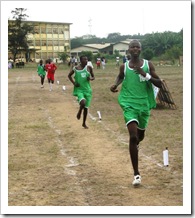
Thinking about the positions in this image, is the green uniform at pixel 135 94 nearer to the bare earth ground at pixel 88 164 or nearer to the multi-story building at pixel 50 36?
the bare earth ground at pixel 88 164

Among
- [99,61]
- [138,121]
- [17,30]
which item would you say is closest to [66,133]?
[138,121]

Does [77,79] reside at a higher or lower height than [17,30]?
lower

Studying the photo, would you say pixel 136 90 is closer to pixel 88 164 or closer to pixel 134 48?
pixel 134 48

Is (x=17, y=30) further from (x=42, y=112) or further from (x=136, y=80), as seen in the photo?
(x=136, y=80)

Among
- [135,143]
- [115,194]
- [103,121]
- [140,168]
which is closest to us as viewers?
[115,194]

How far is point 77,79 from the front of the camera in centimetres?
1211

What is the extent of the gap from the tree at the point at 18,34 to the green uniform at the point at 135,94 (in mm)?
58392

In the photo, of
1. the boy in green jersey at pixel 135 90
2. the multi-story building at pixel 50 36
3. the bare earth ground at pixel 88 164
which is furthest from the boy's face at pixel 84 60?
the multi-story building at pixel 50 36

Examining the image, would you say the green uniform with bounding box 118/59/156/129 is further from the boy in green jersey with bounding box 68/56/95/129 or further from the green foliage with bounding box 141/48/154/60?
the green foliage with bounding box 141/48/154/60

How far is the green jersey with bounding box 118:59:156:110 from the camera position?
6707 millimetres

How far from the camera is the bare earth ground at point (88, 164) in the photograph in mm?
6051

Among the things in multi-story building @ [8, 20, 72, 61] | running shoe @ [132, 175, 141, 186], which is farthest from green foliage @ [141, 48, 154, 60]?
running shoe @ [132, 175, 141, 186]

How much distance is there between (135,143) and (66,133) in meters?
4.85

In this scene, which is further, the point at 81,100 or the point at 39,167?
the point at 81,100
